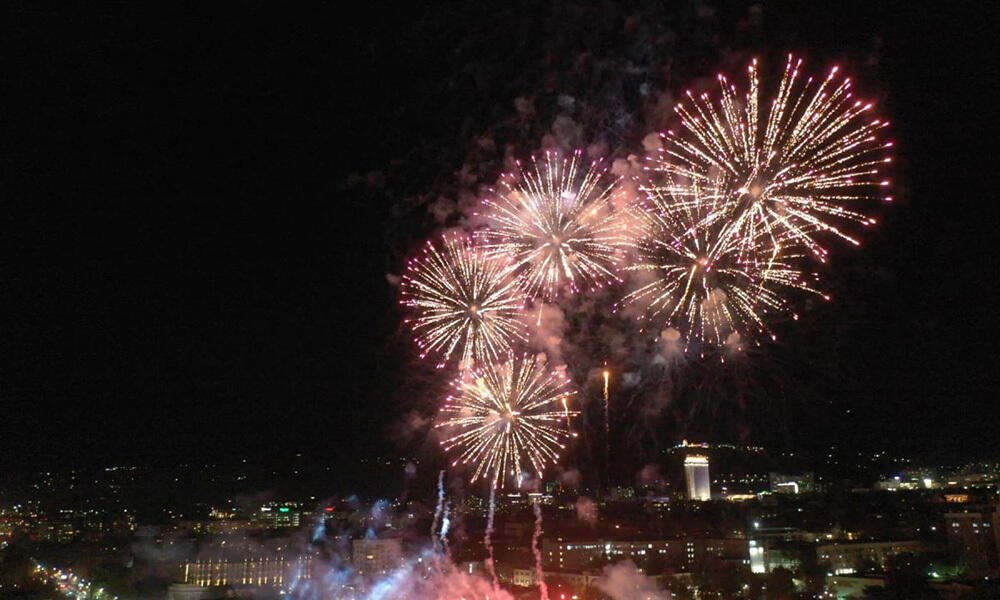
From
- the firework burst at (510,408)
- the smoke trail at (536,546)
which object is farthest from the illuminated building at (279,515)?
the firework burst at (510,408)

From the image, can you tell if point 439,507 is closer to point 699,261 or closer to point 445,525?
point 445,525

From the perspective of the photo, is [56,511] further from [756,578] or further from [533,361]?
[533,361]

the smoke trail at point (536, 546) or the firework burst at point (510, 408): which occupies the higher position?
the firework burst at point (510, 408)

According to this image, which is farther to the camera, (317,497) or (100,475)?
(317,497)

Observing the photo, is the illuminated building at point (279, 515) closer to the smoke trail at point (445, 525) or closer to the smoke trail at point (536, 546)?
the smoke trail at point (445, 525)

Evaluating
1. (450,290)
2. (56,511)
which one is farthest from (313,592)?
(56,511)

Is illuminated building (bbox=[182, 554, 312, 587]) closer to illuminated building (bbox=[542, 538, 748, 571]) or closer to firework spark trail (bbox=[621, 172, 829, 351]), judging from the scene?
illuminated building (bbox=[542, 538, 748, 571])
